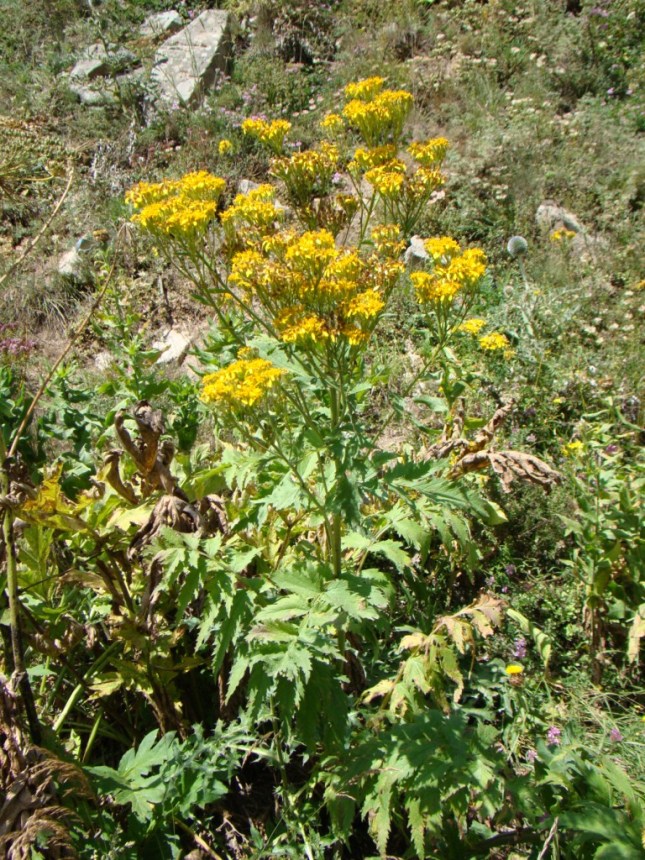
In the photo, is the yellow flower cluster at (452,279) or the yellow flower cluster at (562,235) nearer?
the yellow flower cluster at (452,279)

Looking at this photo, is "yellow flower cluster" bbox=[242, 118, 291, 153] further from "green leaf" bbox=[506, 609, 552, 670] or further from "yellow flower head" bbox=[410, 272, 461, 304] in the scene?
"green leaf" bbox=[506, 609, 552, 670]

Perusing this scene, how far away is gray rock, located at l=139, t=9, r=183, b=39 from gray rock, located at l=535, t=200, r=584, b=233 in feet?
20.2

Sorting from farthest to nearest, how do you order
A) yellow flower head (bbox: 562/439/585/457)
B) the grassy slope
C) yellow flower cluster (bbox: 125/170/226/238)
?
1. the grassy slope
2. yellow flower head (bbox: 562/439/585/457)
3. yellow flower cluster (bbox: 125/170/226/238)

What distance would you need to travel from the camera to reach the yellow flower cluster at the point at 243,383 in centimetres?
205

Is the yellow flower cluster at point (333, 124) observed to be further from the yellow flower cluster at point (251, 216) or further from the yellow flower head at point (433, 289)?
the yellow flower head at point (433, 289)

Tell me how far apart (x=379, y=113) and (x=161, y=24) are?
27.0 ft

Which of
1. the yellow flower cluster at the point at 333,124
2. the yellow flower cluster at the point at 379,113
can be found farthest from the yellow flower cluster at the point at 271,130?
the yellow flower cluster at the point at 379,113

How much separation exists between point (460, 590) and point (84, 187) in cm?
605

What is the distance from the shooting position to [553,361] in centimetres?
448

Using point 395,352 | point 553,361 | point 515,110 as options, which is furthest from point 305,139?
point 553,361

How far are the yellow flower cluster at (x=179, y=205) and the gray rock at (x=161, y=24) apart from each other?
25.9 ft

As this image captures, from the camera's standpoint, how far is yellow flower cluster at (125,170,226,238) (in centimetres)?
239

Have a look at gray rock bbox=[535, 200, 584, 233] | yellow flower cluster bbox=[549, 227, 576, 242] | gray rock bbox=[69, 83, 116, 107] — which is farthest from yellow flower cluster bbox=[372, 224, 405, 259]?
gray rock bbox=[69, 83, 116, 107]

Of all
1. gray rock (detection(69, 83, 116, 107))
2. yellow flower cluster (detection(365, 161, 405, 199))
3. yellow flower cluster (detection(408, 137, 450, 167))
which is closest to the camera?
yellow flower cluster (detection(365, 161, 405, 199))
